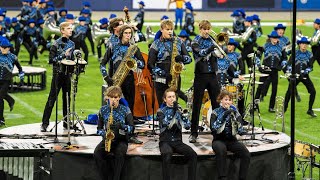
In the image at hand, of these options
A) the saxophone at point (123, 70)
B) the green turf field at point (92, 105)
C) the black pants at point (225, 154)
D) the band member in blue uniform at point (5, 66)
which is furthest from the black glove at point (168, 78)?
the band member in blue uniform at point (5, 66)

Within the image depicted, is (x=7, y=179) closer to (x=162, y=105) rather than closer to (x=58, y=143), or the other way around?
(x=58, y=143)

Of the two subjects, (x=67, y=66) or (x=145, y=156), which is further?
(x=67, y=66)

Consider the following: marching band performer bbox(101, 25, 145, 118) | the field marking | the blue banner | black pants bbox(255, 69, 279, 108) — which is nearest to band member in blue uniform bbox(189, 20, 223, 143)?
marching band performer bbox(101, 25, 145, 118)

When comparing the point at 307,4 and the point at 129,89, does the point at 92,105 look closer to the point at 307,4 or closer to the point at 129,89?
the point at 129,89

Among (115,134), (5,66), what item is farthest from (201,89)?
(5,66)

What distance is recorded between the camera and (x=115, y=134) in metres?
12.3

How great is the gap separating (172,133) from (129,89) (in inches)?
63.9

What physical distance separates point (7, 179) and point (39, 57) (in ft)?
52.0

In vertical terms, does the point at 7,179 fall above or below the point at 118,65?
below

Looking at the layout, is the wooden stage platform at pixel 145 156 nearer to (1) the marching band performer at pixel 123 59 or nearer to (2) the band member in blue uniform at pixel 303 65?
(1) the marching band performer at pixel 123 59

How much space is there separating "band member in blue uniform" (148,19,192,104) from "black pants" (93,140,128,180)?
1577 mm

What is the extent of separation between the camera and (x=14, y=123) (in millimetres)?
17375

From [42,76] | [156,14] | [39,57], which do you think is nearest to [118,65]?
[42,76]

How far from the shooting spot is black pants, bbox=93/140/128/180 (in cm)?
1218
